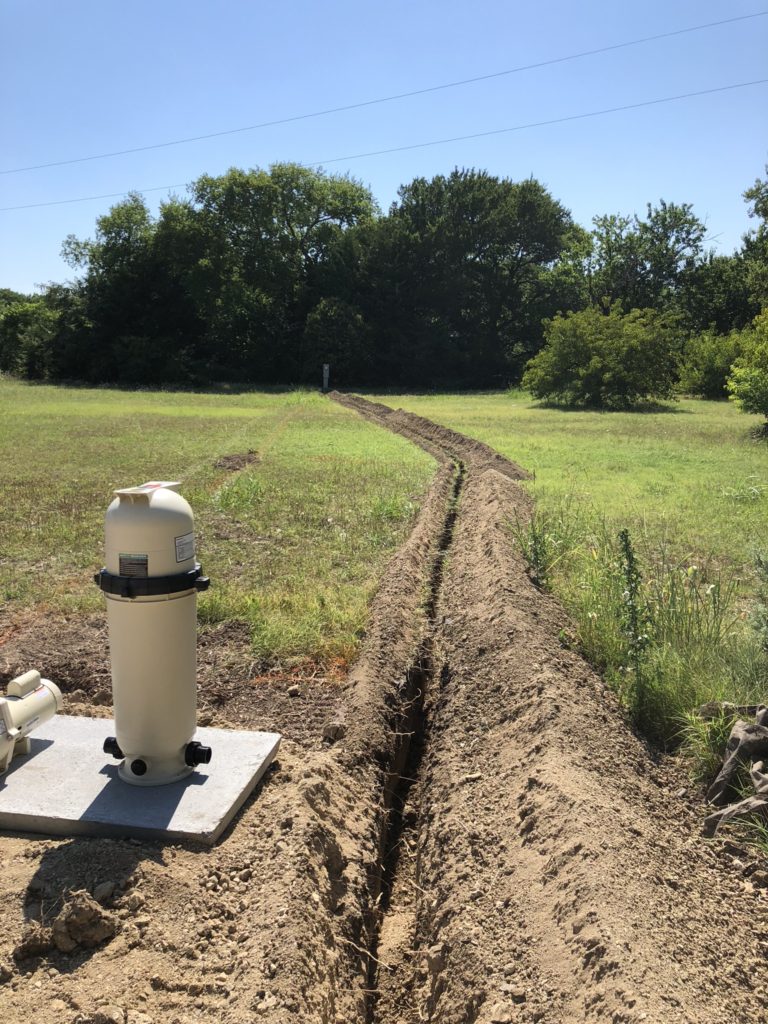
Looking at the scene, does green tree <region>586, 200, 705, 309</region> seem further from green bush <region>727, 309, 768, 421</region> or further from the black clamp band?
the black clamp band

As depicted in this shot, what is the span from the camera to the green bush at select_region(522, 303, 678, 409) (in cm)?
2798

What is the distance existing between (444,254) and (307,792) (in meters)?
46.1

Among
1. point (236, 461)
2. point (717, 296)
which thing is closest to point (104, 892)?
point (236, 461)

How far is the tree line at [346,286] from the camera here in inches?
1761

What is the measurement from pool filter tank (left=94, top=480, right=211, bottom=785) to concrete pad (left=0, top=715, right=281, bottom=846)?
0.35 ft

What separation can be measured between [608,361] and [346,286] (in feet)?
73.5

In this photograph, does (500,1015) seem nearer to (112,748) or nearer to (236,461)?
(112,748)

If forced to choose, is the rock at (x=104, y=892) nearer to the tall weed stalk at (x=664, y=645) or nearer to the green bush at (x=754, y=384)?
the tall weed stalk at (x=664, y=645)

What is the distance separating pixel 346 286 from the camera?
46188mm

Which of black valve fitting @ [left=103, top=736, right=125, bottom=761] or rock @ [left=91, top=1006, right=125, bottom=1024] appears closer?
rock @ [left=91, top=1006, right=125, bottom=1024]

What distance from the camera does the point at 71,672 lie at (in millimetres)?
4965

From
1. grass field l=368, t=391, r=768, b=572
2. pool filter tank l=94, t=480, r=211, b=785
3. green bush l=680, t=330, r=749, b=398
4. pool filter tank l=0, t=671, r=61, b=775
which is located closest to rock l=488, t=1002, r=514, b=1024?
pool filter tank l=94, t=480, r=211, b=785

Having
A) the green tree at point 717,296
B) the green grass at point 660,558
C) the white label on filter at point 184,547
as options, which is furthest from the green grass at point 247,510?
the green tree at point 717,296

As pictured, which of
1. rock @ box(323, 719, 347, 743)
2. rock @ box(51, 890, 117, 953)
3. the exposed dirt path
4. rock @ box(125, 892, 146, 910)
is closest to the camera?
the exposed dirt path
